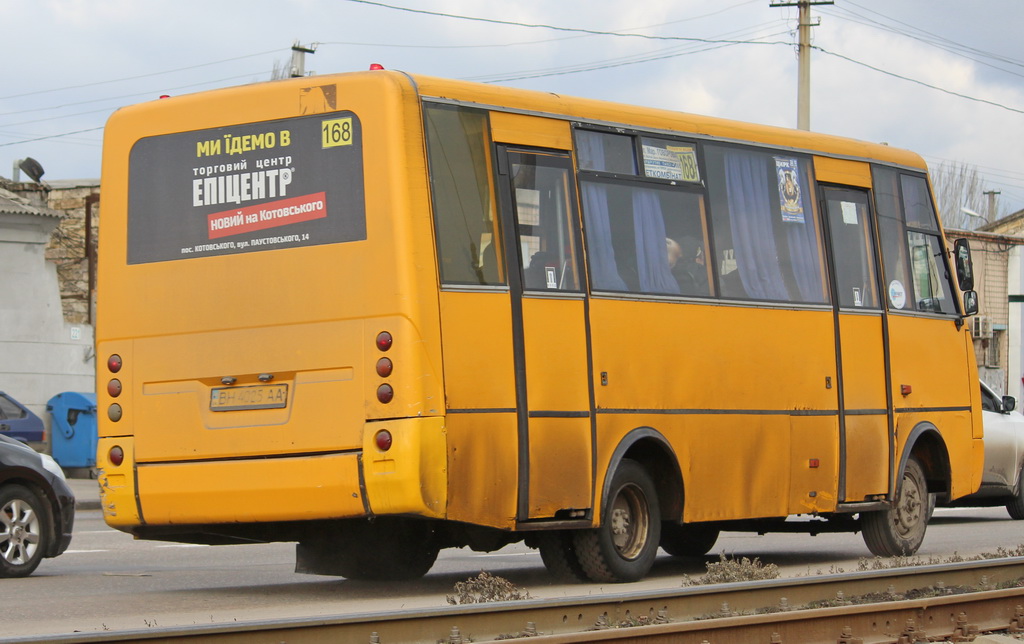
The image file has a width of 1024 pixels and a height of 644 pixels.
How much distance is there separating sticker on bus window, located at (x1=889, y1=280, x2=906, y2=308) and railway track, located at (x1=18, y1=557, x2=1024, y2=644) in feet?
11.1

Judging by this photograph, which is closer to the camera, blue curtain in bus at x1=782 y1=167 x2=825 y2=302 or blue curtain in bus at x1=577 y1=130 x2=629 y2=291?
blue curtain in bus at x1=577 y1=130 x2=629 y2=291

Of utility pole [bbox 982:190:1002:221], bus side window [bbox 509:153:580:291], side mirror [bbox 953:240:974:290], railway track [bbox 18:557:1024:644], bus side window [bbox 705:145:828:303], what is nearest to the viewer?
railway track [bbox 18:557:1024:644]

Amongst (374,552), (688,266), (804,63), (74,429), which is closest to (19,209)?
(74,429)

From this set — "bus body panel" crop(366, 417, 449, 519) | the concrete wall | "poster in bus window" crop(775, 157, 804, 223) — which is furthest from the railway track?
the concrete wall

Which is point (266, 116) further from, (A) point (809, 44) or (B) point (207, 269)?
(A) point (809, 44)

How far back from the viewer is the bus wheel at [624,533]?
33.8 ft

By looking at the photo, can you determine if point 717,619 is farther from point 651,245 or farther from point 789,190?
point 789,190

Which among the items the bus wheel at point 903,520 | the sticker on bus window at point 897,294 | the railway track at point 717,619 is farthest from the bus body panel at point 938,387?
the railway track at point 717,619

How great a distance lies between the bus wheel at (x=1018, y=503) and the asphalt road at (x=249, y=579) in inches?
39.9

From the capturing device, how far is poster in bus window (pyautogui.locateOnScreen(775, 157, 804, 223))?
39.7 feet

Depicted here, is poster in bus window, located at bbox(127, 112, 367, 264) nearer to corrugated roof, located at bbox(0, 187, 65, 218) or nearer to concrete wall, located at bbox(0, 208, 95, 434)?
corrugated roof, located at bbox(0, 187, 65, 218)

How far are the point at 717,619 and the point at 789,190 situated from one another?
16.7ft

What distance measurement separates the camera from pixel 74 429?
28781 mm

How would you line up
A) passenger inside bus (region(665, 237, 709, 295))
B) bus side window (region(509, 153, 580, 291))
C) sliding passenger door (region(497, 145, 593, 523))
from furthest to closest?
passenger inside bus (region(665, 237, 709, 295)) < bus side window (region(509, 153, 580, 291)) < sliding passenger door (region(497, 145, 593, 523))
